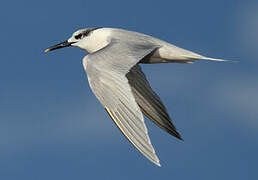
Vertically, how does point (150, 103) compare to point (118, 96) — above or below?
below

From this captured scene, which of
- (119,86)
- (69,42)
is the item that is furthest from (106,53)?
(69,42)

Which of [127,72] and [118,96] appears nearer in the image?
[118,96]

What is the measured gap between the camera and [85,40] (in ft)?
49.5

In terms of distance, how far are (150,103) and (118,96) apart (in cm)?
339

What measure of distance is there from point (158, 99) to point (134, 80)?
2.34ft

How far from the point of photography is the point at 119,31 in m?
14.3

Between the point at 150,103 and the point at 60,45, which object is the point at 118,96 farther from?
the point at 60,45

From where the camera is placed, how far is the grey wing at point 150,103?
13859mm

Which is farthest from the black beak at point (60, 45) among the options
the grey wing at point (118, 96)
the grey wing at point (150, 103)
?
the grey wing at point (118, 96)

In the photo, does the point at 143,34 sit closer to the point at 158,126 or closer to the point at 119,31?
the point at 119,31

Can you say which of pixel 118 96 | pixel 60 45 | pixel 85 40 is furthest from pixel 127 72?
pixel 60 45

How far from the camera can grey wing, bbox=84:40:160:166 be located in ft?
33.6

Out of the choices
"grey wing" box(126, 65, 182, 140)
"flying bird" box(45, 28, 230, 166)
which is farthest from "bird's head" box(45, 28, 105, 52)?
"grey wing" box(126, 65, 182, 140)

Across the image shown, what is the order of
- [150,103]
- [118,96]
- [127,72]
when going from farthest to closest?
[150,103]
[127,72]
[118,96]
